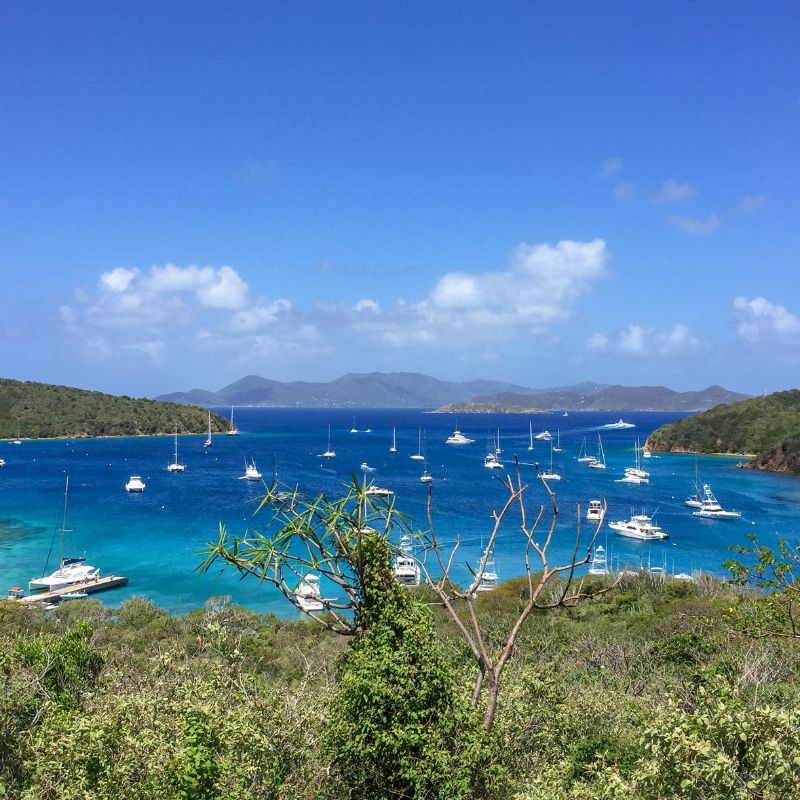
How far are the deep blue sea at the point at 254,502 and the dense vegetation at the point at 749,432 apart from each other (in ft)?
17.5

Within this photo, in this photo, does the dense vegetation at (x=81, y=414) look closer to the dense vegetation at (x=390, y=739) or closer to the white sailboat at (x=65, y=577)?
the white sailboat at (x=65, y=577)

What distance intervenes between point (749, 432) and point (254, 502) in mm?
76387

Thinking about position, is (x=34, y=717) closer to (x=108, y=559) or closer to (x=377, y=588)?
(x=377, y=588)

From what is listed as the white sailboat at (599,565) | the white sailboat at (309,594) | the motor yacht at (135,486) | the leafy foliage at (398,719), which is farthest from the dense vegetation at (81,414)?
the leafy foliage at (398,719)

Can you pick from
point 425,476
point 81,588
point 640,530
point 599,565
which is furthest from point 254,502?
point 640,530

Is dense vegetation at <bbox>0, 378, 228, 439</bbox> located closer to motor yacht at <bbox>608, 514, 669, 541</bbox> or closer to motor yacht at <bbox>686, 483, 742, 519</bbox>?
motor yacht at <bbox>608, 514, 669, 541</bbox>

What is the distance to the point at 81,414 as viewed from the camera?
398 feet

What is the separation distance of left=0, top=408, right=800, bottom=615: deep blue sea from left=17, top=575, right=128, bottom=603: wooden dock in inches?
24.3

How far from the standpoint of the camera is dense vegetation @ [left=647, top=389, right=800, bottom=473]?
8500 cm

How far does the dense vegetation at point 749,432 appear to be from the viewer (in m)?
85.0

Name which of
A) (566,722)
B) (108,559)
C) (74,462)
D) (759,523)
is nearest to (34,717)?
(566,722)

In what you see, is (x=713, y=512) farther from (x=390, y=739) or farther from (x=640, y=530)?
(x=390, y=739)

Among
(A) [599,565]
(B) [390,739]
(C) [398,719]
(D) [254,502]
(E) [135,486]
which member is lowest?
(A) [599,565]

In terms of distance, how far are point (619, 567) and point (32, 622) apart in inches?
1235
